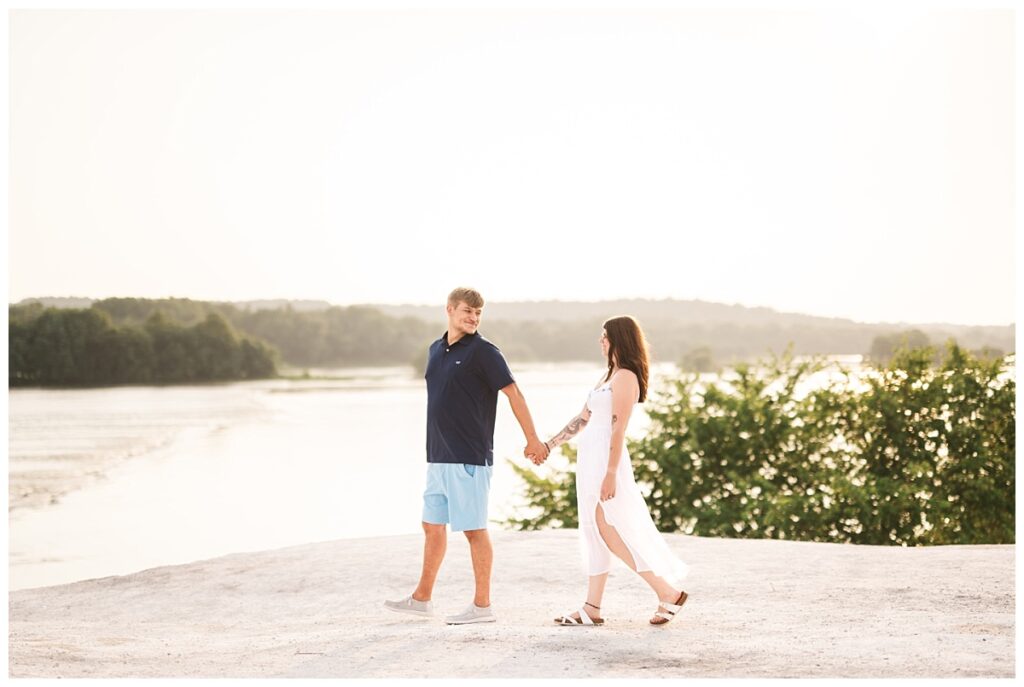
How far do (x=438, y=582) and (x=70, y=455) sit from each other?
33.6 feet

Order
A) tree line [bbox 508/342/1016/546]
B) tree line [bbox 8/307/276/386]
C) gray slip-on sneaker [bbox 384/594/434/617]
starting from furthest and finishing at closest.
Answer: tree line [bbox 8/307/276/386] → tree line [bbox 508/342/1016/546] → gray slip-on sneaker [bbox 384/594/434/617]

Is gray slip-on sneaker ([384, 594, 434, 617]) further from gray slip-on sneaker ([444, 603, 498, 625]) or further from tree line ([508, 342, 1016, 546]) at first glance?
tree line ([508, 342, 1016, 546])

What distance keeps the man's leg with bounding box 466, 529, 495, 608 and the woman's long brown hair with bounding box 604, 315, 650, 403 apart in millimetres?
1098

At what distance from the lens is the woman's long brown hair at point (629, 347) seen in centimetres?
538

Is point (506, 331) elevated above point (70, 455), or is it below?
above

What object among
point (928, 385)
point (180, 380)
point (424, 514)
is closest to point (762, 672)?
point (424, 514)

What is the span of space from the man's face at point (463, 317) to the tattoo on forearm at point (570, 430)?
0.70 m

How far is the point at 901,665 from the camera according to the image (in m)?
4.65

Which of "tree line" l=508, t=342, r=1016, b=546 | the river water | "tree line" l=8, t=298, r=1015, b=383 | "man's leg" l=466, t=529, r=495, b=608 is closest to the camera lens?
"man's leg" l=466, t=529, r=495, b=608

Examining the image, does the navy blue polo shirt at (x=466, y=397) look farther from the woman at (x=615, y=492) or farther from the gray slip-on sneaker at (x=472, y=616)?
the gray slip-on sneaker at (x=472, y=616)

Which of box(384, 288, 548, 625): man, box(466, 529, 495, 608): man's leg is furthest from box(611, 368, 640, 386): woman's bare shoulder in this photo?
box(466, 529, 495, 608): man's leg

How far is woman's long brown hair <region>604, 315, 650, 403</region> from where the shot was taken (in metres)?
5.38

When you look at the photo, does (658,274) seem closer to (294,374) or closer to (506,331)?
(506,331)

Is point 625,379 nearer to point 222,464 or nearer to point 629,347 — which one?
point 629,347
